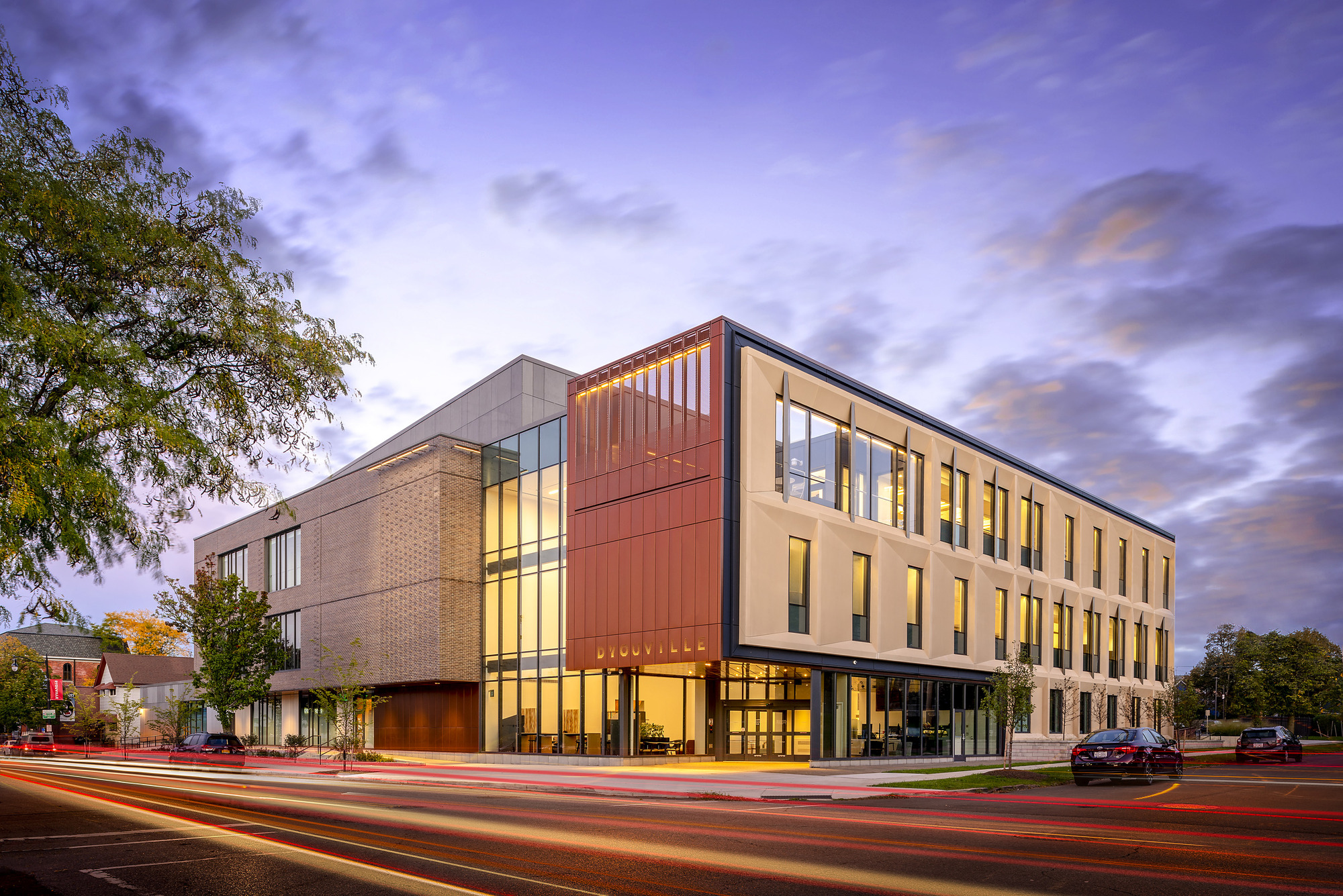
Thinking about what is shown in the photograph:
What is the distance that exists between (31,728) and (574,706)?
89002 mm

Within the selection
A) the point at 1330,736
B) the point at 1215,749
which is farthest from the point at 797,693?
the point at 1330,736

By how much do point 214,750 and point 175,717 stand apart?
1013 inches

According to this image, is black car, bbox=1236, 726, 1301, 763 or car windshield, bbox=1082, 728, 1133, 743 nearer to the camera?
car windshield, bbox=1082, 728, 1133, 743

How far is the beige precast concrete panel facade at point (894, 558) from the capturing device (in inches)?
1281

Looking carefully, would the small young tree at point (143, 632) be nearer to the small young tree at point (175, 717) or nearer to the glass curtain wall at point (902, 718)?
the small young tree at point (175, 717)

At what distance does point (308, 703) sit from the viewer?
189ft

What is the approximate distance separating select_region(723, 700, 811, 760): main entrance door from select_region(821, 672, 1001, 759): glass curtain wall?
332cm

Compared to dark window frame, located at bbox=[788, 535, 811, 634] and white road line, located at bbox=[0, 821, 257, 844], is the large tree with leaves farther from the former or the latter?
dark window frame, located at bbox=[788, 535, 811, 634]

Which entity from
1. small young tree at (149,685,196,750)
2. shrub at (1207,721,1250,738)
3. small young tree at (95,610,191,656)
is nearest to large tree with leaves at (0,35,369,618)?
small young tree at (149,685,196,750)

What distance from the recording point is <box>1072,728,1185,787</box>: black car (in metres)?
26.2

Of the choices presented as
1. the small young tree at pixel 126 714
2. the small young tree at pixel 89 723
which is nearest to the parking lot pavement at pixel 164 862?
the small young tree at pixel 126 714

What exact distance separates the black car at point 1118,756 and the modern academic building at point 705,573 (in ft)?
31.6

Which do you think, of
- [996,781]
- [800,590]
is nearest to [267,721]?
[800,590]

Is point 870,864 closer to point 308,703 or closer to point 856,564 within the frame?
point 856,564
